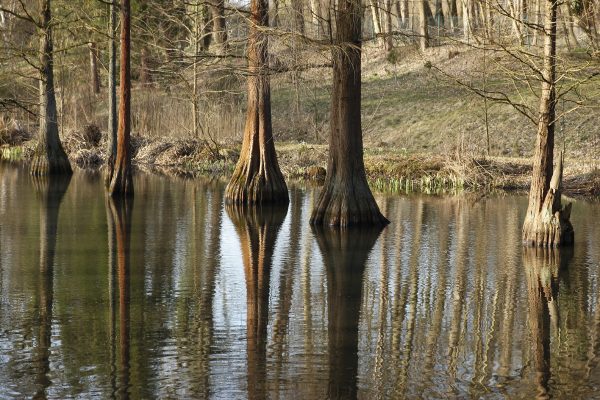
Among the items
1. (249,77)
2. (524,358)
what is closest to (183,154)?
(249,77)

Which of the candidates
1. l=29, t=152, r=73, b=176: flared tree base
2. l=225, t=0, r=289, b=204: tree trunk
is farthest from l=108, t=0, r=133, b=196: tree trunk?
l=29, t=152, r=73, b=176: flared tree base

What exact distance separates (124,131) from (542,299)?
1353cm

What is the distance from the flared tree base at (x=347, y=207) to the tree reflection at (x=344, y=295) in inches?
8.1

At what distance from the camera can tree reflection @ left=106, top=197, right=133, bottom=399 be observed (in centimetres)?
928

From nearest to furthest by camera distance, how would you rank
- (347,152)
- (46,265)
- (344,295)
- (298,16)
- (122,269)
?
(344,295) → (122,269) → (46,265) → (298,16) → (347,152)

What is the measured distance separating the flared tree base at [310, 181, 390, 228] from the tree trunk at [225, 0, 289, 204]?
121 inches

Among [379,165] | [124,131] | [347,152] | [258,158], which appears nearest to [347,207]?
[347,152]

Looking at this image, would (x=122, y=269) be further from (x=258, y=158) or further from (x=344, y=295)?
(x=258, y=158)

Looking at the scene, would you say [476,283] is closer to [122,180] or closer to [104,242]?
[104,242]

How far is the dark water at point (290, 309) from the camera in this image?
920cm

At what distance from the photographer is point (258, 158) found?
22.4 meters

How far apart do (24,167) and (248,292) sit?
23030mm

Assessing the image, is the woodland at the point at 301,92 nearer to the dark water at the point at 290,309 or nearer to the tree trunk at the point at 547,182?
the tree trunk at the point at 547,182

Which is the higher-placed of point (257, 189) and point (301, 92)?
point (301, 92)
